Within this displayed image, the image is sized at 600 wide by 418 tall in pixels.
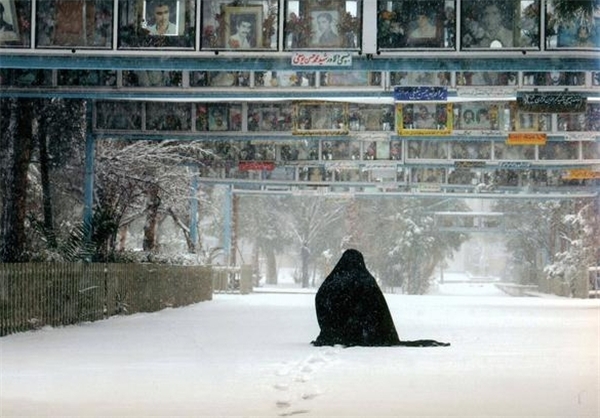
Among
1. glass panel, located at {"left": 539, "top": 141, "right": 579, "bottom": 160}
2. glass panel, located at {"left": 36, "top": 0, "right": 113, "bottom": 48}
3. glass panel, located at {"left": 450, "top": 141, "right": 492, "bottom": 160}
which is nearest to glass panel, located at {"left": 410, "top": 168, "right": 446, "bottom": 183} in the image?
glass panel, located at {"left": 450, "top": 141, "right": 492, "bottom": 160}

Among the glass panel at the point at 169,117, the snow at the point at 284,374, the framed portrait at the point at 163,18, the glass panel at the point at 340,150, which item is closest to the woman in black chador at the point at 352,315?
the snow at the point at 284,374

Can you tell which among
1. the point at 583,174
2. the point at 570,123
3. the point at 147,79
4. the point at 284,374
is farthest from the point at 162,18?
the point at 583,174

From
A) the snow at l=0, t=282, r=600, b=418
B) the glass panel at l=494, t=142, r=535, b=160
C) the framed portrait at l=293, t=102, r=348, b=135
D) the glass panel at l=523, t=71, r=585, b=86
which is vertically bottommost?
the snow at l=0, t=282, r=600, b=418

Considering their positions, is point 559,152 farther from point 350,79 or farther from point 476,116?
point 350,79

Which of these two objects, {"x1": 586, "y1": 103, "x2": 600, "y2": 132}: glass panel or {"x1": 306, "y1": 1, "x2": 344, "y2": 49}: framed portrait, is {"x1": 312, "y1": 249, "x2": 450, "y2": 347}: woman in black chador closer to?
{"x1": 306, "y1": 1, "x2": 344, "y2": 49}: framed portrait

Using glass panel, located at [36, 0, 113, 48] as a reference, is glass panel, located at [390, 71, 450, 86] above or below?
below

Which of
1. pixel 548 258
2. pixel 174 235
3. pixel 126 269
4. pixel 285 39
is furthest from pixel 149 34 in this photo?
pixel 174 235

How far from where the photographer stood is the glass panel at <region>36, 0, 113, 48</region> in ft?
61.8

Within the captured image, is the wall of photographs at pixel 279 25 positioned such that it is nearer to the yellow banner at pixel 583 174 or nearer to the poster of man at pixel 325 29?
the poster of man at pixel 325 29

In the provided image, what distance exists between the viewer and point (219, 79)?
81.1ft

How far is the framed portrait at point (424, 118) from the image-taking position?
28.5m

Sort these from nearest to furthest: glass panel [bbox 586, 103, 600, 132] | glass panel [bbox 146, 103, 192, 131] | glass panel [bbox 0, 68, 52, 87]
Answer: glass panel [bbox 0, 68, 52, 87] → glass panel [bbox 586, 103, 600, 132] → glass panel [bbox 146, 103, 192, 131]

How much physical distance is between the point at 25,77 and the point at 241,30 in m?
7.74

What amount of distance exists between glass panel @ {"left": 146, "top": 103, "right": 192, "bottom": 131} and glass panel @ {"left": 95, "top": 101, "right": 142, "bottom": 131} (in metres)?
0.32
